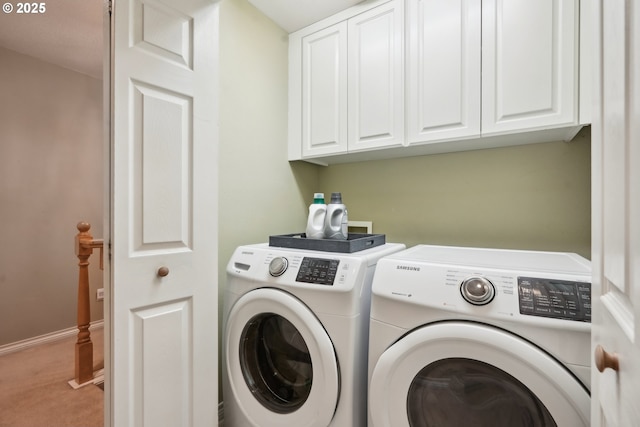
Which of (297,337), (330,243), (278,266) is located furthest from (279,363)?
(330,243)

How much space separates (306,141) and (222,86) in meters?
0.57

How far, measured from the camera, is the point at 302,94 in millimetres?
1924

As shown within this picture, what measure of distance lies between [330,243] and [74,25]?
2.47 meters

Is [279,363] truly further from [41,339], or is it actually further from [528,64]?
[41,339]

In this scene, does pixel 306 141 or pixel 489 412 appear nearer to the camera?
pixel 489 412

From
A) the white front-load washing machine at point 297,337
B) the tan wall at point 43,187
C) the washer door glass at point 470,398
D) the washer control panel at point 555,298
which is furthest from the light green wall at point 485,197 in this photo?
the tan wall at point 43,187

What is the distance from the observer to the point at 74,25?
217 cm

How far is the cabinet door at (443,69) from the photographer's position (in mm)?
1387

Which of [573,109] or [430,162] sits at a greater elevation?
[573,109]

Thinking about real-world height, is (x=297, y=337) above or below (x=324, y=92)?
below

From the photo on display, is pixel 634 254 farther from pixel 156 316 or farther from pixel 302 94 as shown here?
pixel 302 94

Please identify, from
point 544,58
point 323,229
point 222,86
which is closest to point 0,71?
point 222,86

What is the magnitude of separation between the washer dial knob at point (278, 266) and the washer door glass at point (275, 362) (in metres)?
0.20

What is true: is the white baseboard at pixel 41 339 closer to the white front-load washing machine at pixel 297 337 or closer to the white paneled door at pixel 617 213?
the white front-load washing machine at pixel 297 337
